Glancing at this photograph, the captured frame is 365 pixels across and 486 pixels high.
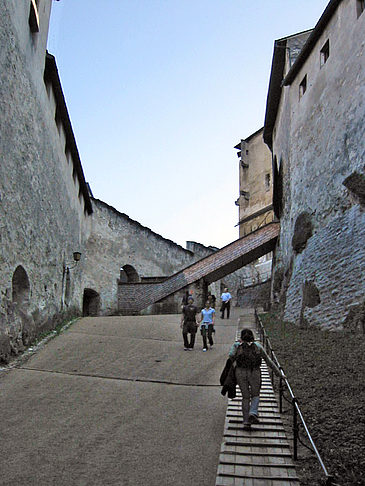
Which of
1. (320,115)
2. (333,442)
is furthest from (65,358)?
(320,115)

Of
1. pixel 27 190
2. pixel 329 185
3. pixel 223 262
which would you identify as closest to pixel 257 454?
pixel 27 190

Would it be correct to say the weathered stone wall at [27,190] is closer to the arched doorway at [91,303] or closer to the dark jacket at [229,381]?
the dark jacket at [229,381]

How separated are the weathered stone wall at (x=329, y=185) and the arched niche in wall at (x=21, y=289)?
24.9 feet

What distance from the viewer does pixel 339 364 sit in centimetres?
764

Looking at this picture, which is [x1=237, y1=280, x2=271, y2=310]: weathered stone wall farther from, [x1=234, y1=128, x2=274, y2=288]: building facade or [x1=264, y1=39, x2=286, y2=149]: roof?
[x1=264, y1=39, x2=286, y2=149]: roof

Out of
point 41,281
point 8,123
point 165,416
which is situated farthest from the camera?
point 41,281

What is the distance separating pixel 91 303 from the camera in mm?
23688

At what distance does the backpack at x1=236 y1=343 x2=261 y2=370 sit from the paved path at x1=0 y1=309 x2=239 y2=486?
0.82 meters

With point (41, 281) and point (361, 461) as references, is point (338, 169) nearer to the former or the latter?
point (41, 281)

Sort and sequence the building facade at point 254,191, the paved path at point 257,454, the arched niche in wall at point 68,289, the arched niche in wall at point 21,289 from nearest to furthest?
the paved path at point 257,454, the arched niche in wall at point 21,289, the arched niche in wall at point 68,289, the building facade at point 254,191

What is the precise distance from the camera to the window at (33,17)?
1049 cm

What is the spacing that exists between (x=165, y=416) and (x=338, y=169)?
9454 millimetres

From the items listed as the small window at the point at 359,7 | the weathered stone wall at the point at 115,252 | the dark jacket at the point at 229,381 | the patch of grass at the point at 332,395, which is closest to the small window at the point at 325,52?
the small window at the point at 359,7

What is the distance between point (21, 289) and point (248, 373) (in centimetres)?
685
